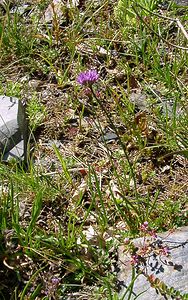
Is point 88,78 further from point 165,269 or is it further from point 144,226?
point 165,269

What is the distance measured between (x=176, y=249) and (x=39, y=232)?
0.72 meters

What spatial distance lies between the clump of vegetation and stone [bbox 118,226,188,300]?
0.05m

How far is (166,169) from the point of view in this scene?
336cm

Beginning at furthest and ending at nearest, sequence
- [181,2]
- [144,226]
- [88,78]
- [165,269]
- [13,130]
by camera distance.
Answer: [181,2], [13,130], [144,226], [165,269], [88,78]

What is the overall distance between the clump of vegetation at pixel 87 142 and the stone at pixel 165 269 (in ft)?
0.18

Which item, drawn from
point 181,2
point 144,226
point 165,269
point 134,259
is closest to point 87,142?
point 144,226

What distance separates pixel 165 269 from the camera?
2771mm

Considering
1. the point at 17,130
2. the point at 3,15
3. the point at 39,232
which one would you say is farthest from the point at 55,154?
the point at 3,15

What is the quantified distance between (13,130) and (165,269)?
1307 millimetres

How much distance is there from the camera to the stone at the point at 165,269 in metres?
2.70

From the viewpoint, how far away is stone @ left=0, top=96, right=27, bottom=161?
346 centimetres

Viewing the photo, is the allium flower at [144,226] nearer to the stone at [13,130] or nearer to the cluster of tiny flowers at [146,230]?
the cluster of tiny flowers at [146,230]

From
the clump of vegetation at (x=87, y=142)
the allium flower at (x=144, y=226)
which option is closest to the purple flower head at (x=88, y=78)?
the clump of vegetation at (x=87, y=142)

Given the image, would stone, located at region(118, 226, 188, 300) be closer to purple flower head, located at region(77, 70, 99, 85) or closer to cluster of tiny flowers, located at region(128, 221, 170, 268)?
cluster of tiny flowers, located at region(128, 221, 170, 268)
